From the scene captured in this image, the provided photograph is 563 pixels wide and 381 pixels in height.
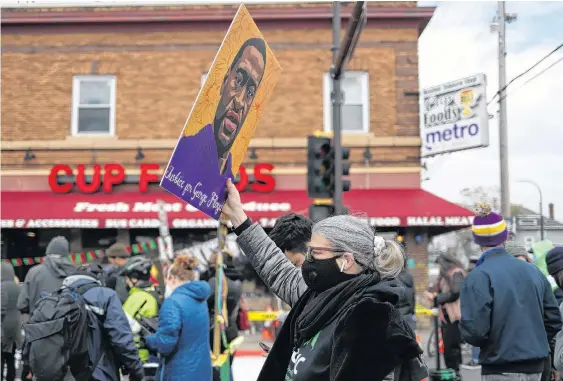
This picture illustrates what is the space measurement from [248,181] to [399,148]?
12.9 feet

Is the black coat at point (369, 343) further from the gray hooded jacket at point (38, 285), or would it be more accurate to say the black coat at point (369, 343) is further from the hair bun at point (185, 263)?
the gray hooded jacket at point (38, 285)

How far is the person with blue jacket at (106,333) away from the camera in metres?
5.57

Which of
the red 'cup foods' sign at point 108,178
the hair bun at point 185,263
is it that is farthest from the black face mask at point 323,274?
the red 'cup foods' sign at point 108,178

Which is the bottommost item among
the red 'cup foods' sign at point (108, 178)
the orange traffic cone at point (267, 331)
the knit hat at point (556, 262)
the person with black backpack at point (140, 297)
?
the orange traffic cone at point (267, 331)

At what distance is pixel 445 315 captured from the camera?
32.1ft

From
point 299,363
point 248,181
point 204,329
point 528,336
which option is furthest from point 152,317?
point 248,181

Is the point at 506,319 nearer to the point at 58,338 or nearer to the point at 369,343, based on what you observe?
the point at 369,343

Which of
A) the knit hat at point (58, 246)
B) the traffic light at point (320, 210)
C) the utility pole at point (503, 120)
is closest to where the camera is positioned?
the knit hat at point (58, 246)

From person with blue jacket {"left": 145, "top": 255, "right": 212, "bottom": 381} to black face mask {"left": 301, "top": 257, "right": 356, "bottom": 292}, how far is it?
10.8ft

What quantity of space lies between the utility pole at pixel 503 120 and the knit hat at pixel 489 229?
14.0 meters

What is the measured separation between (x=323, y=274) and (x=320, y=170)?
26.8 feet

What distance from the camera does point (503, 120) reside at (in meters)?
19.8

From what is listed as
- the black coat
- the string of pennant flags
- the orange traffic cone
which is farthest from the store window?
the black coat

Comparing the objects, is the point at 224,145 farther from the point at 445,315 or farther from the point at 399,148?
the point at 399,148
